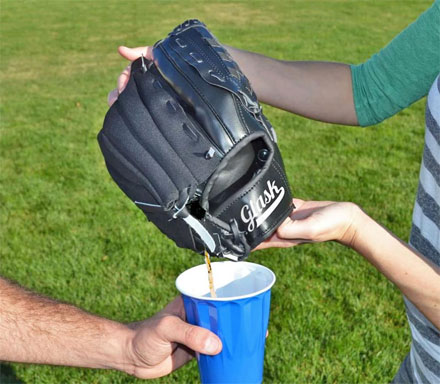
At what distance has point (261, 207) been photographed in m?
1.69

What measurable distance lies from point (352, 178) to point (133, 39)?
8880 mm

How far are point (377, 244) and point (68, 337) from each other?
3.44 ft

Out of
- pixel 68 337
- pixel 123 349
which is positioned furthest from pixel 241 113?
pixel 68 337

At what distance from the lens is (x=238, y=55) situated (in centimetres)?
226

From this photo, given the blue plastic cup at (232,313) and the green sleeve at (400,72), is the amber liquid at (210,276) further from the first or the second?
the green sleeve at (400,72)

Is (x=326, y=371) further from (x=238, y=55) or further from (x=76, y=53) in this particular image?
(x=76, y=53)

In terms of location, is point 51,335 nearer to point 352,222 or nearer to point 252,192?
point 252,192

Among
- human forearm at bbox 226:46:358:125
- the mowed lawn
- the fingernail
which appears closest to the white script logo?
the fingernail

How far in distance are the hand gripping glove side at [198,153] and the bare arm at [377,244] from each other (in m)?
0.10

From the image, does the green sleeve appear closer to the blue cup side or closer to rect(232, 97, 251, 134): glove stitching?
rect(232, 97, 251, 134): glove stitching

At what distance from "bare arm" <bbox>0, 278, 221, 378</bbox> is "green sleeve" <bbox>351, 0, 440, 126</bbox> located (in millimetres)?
1014

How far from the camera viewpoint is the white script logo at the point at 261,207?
Answer: 1.67 metres

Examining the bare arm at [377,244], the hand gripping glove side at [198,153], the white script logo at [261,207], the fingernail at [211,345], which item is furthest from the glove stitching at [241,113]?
the fingernail at [211,345]

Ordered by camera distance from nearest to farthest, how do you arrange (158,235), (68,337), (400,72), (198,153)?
(198,153), (68,337), (400,72), (158,235)
